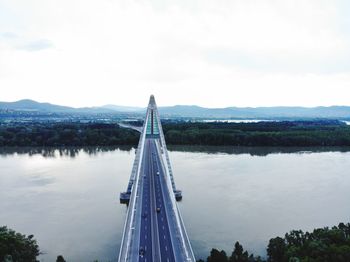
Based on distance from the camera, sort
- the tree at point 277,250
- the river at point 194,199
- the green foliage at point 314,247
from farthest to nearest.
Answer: the river at point 194,199
the tree at point 277,250
the green foliage at point 314,247

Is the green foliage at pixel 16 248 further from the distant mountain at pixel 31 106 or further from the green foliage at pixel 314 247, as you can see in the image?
the distant mountain at pixel 31 106

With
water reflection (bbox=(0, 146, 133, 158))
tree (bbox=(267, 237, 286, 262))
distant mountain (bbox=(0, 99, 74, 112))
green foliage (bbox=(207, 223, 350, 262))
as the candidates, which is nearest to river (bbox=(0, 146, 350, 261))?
tree (bbox=(267, 237, 286, 262))

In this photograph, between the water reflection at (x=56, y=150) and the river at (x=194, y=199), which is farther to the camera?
the water reflection at (x=56, y=150)

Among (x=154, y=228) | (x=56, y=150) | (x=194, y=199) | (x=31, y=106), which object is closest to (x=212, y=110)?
(x=31, y=106)

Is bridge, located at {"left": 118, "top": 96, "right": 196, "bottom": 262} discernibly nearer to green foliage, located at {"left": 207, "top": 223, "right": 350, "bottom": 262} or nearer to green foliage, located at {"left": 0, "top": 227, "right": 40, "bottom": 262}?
green foliage, located at {"left": 207, "top": 223, "right": 350, "bottom": 262}

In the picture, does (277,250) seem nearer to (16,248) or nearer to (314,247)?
(314,247)

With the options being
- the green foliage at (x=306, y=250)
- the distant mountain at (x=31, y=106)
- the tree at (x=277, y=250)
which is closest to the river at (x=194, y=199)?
the tree at (x=277, y=250)

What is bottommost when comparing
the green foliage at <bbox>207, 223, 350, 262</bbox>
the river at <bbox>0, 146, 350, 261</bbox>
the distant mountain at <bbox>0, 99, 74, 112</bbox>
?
the river at <bbox>0, 146, 350, 261</bbox>
